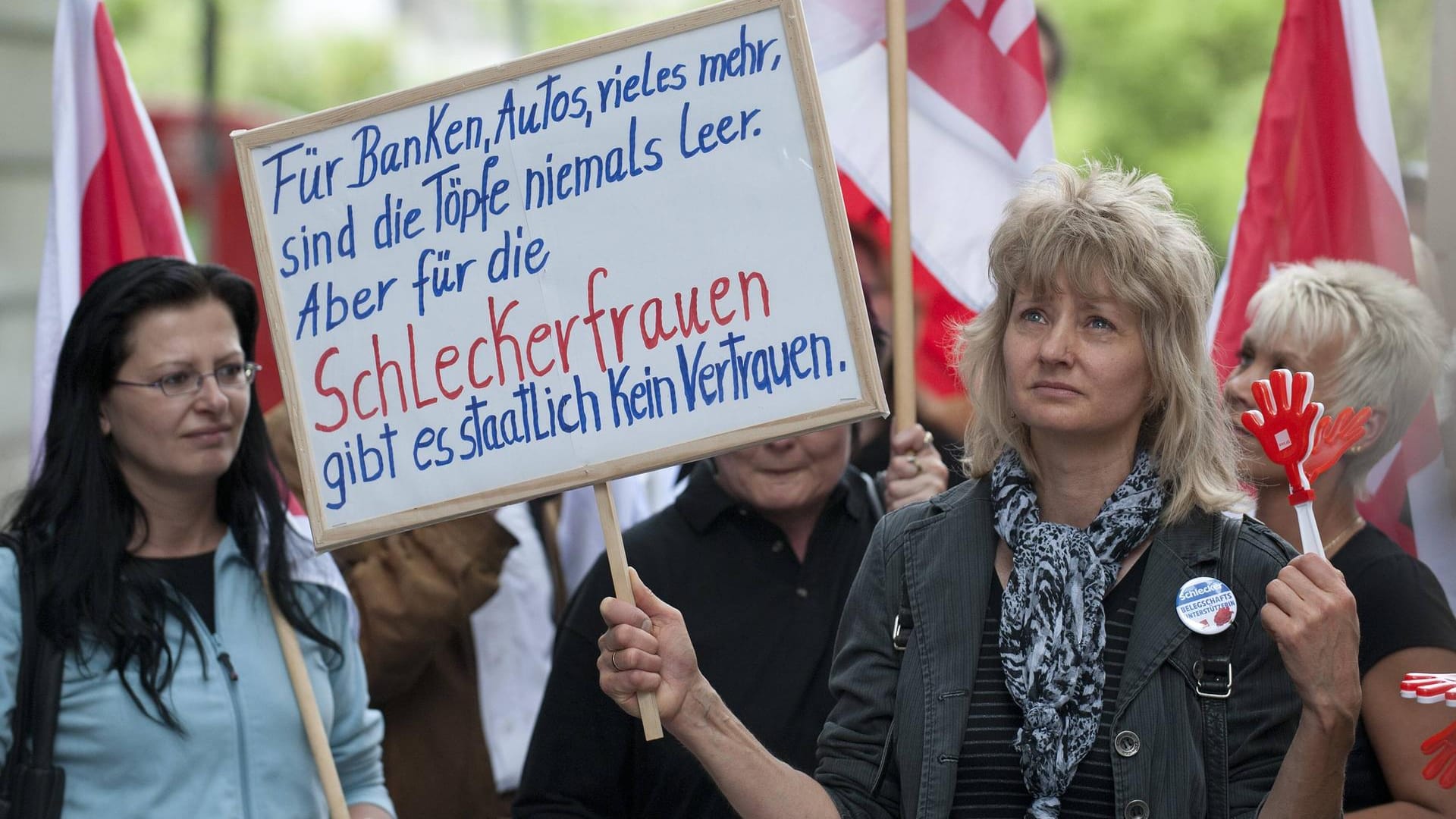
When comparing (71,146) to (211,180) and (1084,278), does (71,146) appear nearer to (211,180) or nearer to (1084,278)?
(1084,278)

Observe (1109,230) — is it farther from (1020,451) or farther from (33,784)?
(33,784)

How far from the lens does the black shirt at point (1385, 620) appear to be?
10.0 feet

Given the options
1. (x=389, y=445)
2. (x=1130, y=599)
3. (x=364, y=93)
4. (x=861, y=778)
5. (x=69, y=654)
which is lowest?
(x=861, y=778)

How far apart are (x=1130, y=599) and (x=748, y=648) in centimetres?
117

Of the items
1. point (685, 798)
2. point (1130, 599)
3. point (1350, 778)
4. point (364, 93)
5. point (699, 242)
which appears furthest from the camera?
point (364, 93)

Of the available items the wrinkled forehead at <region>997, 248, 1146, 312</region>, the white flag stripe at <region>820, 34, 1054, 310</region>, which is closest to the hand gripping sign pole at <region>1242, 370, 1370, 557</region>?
the wrinkled forehead at <region>997, 248, 1146, 312</region>

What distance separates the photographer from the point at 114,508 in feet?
11.0

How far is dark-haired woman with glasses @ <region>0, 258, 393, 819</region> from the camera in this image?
3.15 m

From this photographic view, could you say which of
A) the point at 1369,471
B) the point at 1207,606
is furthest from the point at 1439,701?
the point at 1369,471

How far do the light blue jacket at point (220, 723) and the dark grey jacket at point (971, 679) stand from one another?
1247mm

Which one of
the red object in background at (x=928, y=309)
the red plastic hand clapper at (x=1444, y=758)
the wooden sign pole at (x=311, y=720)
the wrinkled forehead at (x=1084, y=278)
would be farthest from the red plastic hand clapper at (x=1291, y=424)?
the wooden sign pole at (x=311, y=720)

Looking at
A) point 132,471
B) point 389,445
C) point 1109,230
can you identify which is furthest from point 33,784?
point 1109,230

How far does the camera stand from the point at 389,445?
9.02ft

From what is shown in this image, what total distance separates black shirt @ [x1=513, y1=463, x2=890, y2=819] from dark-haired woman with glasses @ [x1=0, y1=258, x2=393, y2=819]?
48 centimetres
